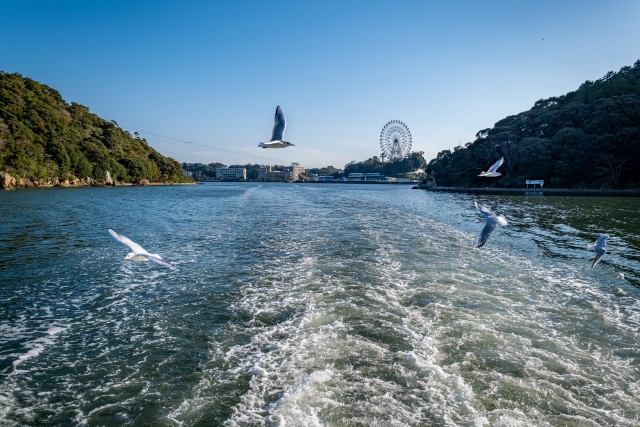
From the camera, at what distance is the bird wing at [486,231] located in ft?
19.5

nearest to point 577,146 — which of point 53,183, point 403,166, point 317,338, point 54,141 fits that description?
point 317,338

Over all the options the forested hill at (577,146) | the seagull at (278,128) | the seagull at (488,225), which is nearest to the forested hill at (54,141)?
the seagull at (278,128)

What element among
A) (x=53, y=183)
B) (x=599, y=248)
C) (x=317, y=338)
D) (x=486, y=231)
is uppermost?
(x=486, y=231)

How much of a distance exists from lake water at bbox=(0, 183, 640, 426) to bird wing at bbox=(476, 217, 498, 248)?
5.01ft

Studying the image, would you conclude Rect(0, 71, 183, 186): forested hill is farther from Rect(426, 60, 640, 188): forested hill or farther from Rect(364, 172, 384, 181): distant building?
Rect(364, 172, 384, 181): distant building

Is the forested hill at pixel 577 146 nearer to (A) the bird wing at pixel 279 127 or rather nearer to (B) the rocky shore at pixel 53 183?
(A) the bird wing at pixel 279 127

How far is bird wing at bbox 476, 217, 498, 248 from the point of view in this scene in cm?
594

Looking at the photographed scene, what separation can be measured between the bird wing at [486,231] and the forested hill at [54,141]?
62.7 m

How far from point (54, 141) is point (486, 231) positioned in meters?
74.6

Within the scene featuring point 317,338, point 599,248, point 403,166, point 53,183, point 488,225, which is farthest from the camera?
point 403,166

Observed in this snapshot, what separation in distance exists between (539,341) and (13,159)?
6618 cm

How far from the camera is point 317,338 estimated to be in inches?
229

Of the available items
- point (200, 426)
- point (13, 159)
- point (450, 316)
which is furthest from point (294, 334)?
point (13, 159)

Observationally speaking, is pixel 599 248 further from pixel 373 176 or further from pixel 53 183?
pixel 373 176
